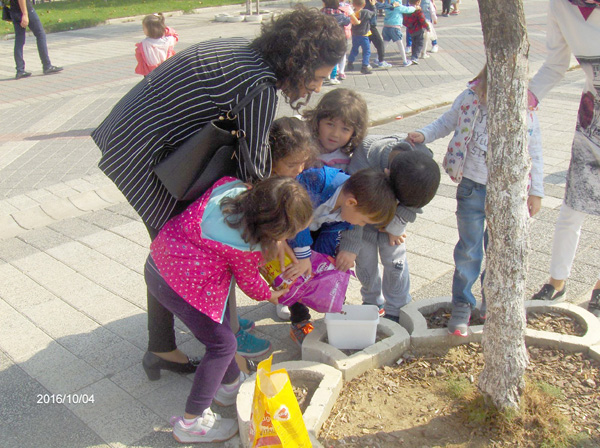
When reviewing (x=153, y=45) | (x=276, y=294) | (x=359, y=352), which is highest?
(x=153, y=45)

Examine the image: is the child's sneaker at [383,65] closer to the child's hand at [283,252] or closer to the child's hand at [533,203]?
the child's hand at [533,203]

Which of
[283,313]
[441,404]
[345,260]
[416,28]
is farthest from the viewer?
[416,28]

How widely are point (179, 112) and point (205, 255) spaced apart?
0.55m

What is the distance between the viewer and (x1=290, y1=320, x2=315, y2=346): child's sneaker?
119 inches

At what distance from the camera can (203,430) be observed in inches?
93.9

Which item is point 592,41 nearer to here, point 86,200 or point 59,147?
point 86,200

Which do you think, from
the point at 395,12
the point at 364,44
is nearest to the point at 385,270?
the point at 364,44

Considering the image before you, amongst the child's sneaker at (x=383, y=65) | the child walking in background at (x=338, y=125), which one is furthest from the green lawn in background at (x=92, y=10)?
the child walking in background at (x=338, y=125)

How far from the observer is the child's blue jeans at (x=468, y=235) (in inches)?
110

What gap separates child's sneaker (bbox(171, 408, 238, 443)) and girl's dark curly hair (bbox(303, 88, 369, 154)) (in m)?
1.42

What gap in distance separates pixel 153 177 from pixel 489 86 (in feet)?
4.27

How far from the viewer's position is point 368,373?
266 cm

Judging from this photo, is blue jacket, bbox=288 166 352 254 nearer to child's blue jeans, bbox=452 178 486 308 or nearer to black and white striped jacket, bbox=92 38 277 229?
black and white striped jacket, bbox=92 38 277 229

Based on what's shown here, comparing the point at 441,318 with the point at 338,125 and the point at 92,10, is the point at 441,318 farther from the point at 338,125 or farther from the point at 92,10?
the point at 92,10
